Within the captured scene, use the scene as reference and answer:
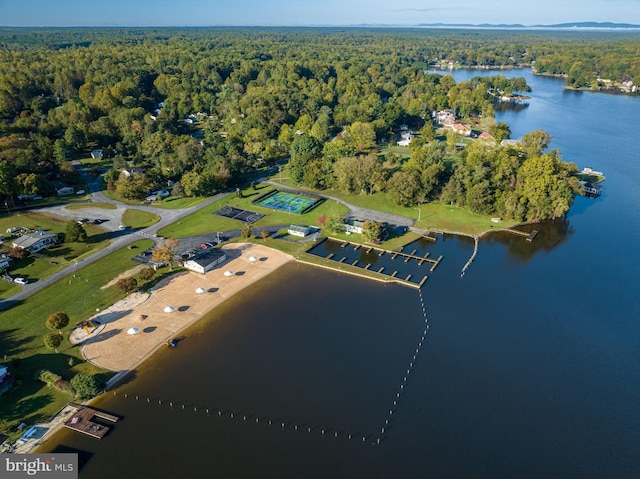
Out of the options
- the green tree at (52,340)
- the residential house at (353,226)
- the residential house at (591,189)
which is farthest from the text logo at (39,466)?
the residential house at (591,189)

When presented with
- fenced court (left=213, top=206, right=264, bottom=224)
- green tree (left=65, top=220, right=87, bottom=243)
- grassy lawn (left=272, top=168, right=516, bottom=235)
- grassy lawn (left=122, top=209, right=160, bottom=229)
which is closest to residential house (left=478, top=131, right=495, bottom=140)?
grassy lawn (left=272, top=168, right=516, bottom=235)

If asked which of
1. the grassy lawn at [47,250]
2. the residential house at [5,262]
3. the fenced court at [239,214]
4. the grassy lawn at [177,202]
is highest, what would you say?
the residential house at [5,262]

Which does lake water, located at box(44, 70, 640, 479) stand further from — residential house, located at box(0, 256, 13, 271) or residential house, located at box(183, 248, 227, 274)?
residential house, located at box(0, 256, 13, 271)

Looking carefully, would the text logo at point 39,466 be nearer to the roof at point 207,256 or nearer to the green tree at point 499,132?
the roof at point 207,256

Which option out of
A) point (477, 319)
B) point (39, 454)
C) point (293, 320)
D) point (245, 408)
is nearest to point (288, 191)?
point (293, 320)

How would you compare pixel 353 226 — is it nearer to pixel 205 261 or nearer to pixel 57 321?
pixel 205 261

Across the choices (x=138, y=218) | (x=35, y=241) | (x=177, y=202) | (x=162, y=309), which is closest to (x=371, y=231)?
(x=162, y=309)
